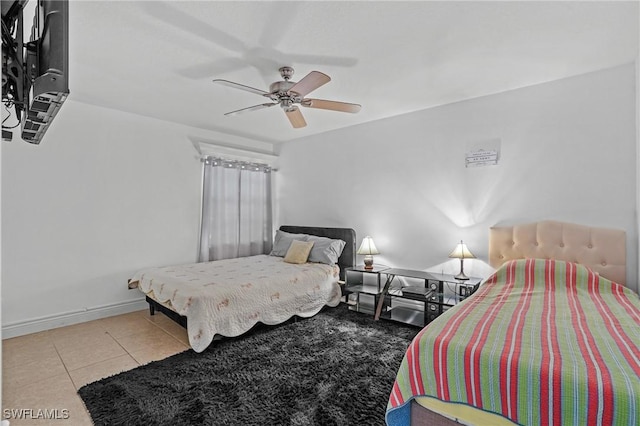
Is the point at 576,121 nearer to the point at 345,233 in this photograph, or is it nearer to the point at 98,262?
the point at 345,233

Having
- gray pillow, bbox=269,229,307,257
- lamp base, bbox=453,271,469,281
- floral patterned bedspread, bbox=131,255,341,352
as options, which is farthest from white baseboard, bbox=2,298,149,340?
lamp base, bbox=453,271,469,281

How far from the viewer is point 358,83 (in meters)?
3.14

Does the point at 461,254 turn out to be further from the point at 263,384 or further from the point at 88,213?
the point at 88,213

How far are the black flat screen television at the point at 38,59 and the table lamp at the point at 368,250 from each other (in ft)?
11.0

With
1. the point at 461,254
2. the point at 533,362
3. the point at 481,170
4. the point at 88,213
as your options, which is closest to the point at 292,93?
the point at 481,170

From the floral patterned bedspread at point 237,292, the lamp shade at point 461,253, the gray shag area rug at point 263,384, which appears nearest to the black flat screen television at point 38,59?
the gray shag area rug at point 263,384

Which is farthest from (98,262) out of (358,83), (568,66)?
(568,66)

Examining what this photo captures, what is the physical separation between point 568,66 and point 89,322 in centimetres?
523

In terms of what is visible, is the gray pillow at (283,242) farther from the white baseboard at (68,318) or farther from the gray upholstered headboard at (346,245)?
the white baseboard at (68,318)

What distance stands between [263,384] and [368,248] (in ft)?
7.20

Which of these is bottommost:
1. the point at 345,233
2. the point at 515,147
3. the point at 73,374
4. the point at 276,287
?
the point at 73,374

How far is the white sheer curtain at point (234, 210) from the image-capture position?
4770 mm

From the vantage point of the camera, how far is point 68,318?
11.8 feet

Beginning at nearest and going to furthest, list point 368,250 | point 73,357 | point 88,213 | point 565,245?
1. point 73,357
2. point 565,245
3. point 88,213
4. point 368,250
